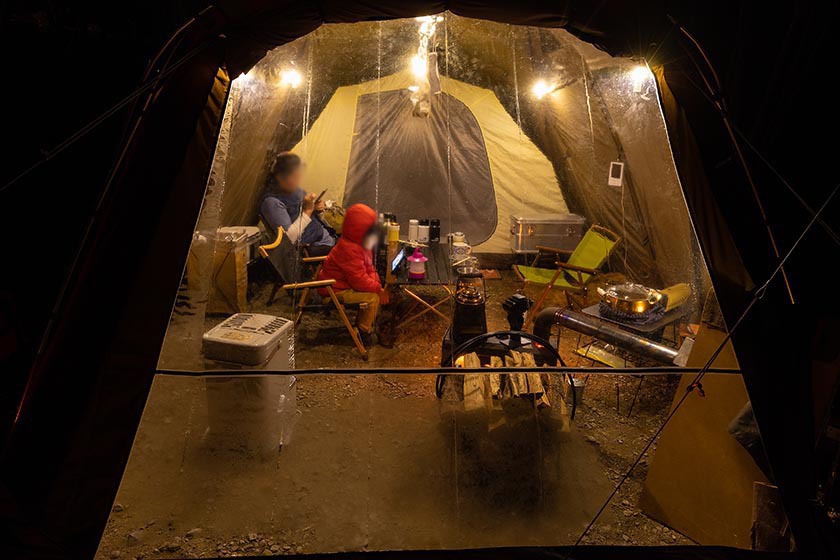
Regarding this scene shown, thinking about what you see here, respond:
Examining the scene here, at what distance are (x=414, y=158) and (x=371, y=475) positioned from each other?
7.88 ft

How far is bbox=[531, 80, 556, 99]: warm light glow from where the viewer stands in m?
3.38

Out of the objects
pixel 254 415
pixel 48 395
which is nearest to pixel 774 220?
pixel 254 415

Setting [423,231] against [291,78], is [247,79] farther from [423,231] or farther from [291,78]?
[423,231]

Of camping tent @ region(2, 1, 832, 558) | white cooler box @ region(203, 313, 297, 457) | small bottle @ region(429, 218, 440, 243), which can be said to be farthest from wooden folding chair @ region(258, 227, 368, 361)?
small bottle @ region(429, 218, 440, 243)

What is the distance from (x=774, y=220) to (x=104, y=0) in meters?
3.70

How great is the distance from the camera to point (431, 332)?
3875 mm

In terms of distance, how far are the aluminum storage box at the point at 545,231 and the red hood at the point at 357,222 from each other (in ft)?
5.70

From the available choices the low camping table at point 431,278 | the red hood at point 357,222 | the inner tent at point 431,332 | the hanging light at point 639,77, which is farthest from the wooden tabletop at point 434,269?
the hanging light at point 639,77

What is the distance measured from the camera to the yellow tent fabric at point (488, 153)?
3049 mm

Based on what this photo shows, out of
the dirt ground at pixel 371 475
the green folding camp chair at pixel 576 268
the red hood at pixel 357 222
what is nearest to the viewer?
the dirt ground at pixel 371 475

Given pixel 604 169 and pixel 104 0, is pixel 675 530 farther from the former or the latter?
pixel 104 0

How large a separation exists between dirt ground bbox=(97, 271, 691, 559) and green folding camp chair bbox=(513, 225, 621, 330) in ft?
3.35

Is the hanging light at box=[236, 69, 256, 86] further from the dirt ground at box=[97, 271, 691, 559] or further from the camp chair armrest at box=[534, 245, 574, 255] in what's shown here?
the camp chair armrest at box=[534, 245, 574, 255]

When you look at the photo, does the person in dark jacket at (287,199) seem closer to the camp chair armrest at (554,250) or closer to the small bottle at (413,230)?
the small bottle at (413,230)
